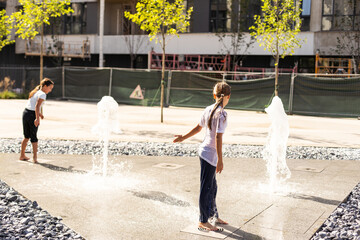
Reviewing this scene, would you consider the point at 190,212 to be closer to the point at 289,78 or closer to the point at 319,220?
the point at 319,220

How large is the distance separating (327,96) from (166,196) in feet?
56.6

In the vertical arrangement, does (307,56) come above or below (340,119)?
above

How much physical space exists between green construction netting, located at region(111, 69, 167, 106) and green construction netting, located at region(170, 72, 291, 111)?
90 centimetres

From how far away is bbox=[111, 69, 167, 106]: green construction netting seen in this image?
27.4 meters

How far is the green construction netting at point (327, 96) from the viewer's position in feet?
72.5

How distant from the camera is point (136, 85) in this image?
28297 millimetres

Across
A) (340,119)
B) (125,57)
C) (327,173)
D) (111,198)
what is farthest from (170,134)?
(125,57)

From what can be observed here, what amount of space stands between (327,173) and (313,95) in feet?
47.8

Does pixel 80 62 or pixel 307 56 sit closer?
pixel 307 56

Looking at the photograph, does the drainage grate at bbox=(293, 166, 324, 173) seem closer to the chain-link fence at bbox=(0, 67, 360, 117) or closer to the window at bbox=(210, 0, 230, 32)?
the chain-link fence at bbox=(0, 67, 360, 117)

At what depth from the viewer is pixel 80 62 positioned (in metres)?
42.4

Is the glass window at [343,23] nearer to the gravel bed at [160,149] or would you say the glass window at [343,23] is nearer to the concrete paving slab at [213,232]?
the gravel bed at [160,149]

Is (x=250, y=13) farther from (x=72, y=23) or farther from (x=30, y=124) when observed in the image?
(x=30, y=124)

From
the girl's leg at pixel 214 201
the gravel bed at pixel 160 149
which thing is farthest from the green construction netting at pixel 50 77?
the girl's leg at pixel 214 201
